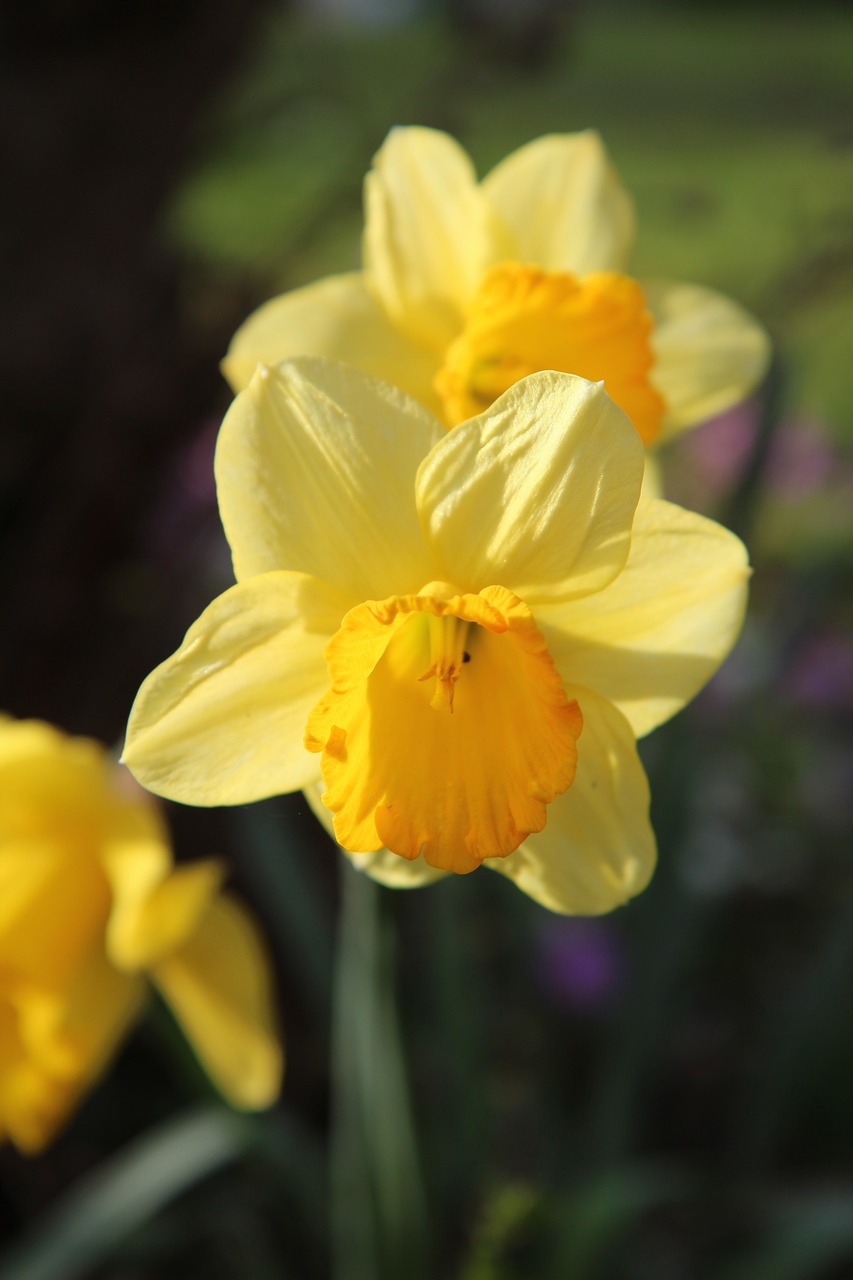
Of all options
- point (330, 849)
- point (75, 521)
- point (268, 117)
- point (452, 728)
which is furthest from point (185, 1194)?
point (268, 117)

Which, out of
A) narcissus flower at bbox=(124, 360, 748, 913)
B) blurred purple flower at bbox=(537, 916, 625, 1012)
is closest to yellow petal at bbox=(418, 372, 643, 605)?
narcissus flower at bbox=(124, 360, 748, 913)

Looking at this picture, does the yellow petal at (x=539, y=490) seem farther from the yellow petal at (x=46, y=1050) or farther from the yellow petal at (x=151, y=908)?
the yellow petal at (x=46, y=1050)

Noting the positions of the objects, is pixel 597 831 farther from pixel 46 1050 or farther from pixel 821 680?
pixel 821 680

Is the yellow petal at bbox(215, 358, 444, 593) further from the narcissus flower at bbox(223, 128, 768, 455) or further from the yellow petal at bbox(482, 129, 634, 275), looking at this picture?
the yellow petal at bbox(482, 129, 634, 275)

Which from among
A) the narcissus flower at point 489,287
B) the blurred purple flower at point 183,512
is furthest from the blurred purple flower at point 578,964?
the narcissus flower at point 489,287

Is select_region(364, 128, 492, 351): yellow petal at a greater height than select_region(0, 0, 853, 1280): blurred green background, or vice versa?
select_region(364, 128, 492, 351): yellow petal

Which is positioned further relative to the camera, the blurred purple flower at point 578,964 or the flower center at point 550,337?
the blurred purple flower at point 578,964

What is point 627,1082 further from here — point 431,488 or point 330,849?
point 431,488
